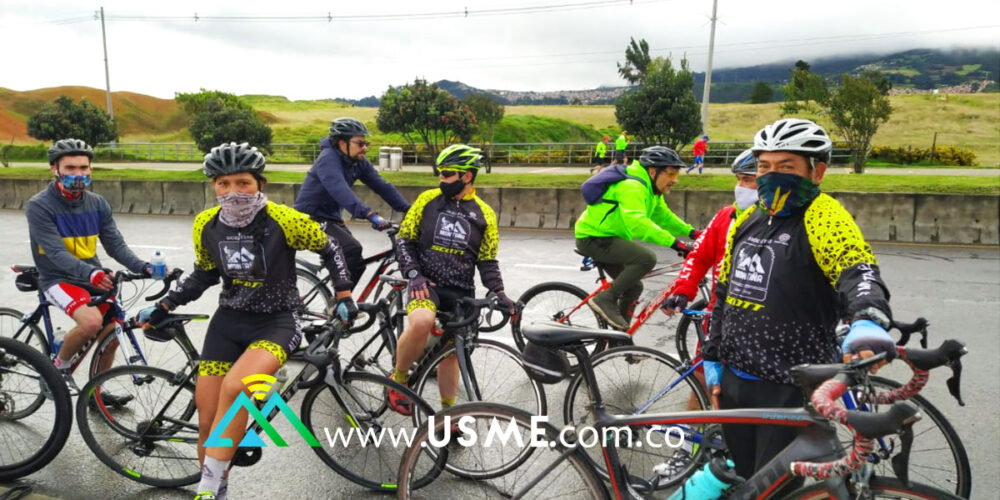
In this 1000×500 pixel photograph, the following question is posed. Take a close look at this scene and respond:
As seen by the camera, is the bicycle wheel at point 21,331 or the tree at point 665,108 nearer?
the bicycle wheel at point 21,331

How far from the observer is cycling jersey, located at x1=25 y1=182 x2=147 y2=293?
179 inches

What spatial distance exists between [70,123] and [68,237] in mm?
27917

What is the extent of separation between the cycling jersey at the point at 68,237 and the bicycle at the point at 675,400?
3.33m

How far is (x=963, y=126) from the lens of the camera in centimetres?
5050

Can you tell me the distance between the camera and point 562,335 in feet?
9.15

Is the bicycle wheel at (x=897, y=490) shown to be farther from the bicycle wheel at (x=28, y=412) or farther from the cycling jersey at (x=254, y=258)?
the bicycle wheel at (x=28, y=412)

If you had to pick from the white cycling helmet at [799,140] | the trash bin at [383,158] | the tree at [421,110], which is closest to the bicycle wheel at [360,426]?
the white cycling helmet at [799,140]

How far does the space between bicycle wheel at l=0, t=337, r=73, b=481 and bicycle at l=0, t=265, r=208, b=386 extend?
0.41 m

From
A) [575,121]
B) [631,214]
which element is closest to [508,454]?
[631,214]

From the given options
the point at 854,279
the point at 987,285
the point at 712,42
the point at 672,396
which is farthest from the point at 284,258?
the point at 712,42

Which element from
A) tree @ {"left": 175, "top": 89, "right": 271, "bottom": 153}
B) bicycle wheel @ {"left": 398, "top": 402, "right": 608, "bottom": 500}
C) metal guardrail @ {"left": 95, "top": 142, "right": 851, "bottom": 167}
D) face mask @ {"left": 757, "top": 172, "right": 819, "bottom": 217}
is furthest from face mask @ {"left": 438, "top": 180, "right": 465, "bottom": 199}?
metal guardrail @ {"left": 95, "top": 142, "right": 851, "bottom": 167}

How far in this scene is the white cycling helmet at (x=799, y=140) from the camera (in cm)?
257

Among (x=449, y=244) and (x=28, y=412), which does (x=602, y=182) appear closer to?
(x=449, y=244)

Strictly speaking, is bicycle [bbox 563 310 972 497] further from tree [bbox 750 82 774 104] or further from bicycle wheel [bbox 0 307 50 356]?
tree [bbox 750 82 774 104]
